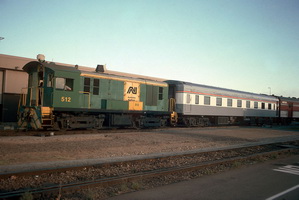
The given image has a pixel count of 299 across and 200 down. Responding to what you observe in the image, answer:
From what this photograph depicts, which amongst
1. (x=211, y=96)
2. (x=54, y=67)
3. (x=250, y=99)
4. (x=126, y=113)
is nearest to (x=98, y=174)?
(x=54, y=67)

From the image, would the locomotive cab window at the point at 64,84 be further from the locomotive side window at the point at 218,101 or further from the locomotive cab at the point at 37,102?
the locomotive side window at the point at 218,101

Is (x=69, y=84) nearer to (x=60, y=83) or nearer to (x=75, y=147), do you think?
(x=60, y=83)

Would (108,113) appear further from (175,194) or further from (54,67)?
(175,194)

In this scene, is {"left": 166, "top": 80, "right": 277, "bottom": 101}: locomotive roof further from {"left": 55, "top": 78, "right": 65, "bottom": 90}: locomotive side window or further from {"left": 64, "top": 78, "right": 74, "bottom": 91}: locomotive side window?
{"left": 55, "top": 78, "right": 65, "bottom": 90}: locomotive side window

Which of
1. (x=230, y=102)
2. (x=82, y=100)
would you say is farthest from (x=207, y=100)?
(x=82, y=100)

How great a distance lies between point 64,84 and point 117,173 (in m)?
9.10

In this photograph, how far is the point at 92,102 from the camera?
53.3 feet

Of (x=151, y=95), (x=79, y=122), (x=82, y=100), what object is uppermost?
(x=151, y=95)

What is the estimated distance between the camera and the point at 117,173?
738cm

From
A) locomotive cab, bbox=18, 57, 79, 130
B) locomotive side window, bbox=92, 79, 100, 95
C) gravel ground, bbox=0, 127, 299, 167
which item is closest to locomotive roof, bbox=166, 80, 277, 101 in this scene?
locomotive side window, bbox=92, 79, 100, 95

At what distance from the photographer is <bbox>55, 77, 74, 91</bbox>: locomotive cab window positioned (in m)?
14.4

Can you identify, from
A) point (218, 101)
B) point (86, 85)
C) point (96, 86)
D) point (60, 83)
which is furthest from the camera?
point (218, 101)

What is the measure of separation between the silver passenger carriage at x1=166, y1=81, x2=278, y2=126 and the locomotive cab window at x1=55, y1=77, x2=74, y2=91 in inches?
384

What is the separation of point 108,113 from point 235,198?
41.9 ft
